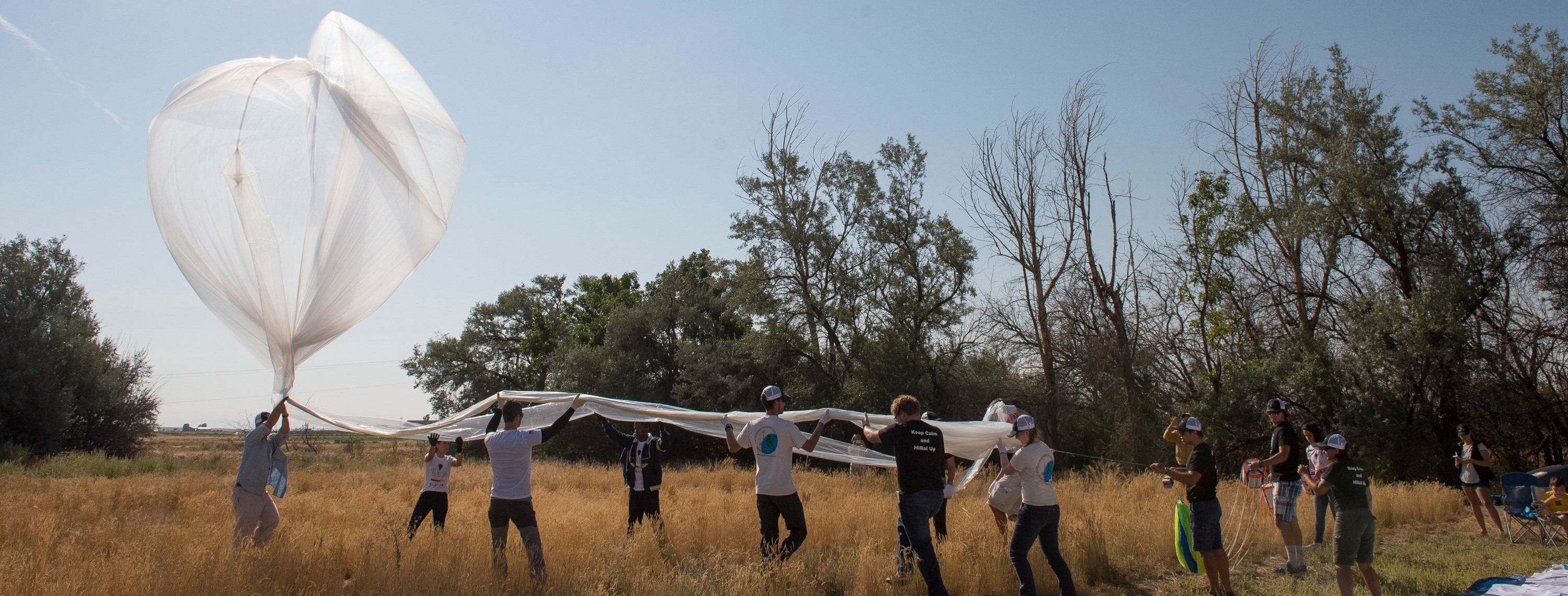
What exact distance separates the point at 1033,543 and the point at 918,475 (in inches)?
43.6

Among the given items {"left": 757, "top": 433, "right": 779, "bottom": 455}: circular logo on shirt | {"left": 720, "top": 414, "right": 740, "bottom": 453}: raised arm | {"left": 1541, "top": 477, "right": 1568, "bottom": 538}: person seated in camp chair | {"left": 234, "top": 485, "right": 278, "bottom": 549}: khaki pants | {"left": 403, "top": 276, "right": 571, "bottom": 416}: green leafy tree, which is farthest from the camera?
{"left": 403, "top": 276, "right": 571, "bottom": 416}: green leafy tree

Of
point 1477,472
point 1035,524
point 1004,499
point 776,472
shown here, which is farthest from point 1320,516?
point 776,472

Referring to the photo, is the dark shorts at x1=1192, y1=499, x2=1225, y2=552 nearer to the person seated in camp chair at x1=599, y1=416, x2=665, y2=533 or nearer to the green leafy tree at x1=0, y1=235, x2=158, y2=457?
the person seated in camp chair at x1=599, y1=416, x2=665, y2=533

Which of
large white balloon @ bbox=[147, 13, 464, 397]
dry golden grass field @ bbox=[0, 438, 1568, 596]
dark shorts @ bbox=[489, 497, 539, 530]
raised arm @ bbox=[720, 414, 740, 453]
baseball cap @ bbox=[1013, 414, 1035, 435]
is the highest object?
large white balloon @ bbox=[147, 13, 464, 397]

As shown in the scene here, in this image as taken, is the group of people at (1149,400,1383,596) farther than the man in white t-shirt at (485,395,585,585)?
No

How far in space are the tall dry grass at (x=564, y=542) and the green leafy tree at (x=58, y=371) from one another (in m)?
10.3

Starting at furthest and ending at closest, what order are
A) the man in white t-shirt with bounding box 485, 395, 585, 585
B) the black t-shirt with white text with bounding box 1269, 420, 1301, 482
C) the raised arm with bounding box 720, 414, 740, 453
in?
1. the black t-shirt with white text with bounding box 1269, 420, 1301, 482
2. the raised arm with bounding box 720, 414, 740, 453
3. the man in white t-shirt with bounding box 485, 395, 585, 585

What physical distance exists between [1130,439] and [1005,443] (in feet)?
53.5

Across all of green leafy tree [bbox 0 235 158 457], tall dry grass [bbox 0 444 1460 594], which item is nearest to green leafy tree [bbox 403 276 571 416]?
green leafy tree [bbox 0 235 158 457]

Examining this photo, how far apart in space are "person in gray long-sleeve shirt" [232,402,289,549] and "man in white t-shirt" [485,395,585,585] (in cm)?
230

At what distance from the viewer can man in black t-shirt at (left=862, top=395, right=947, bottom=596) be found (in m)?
Answer: 6.26

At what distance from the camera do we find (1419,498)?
44.0 ft

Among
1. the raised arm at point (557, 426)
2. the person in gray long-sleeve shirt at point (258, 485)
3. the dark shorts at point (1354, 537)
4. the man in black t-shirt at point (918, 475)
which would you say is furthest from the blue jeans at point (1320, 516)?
the person in gray long-sleeve shirt at point (258, 485)

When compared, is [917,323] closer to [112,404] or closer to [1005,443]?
[1005,443]
